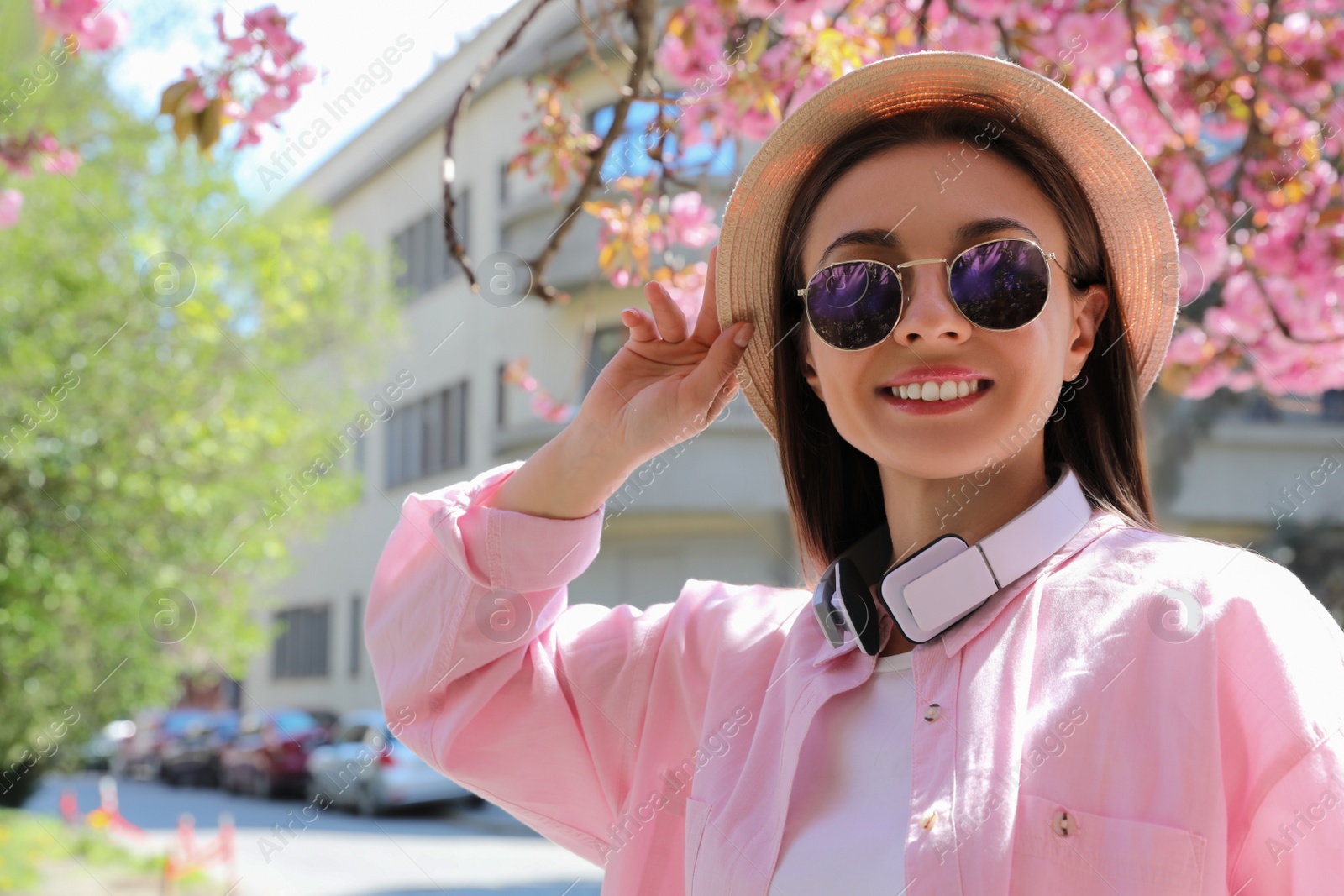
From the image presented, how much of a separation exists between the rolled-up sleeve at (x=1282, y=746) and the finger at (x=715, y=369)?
0.73 metres

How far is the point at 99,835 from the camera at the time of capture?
34.8 ft

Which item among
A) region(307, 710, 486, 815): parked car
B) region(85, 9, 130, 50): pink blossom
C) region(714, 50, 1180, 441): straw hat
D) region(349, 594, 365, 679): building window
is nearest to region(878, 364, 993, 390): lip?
region(714, 50, 1180, 441): straw hat

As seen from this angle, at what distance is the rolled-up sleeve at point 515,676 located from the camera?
1.56 meters

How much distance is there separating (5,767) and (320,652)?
12124 mm

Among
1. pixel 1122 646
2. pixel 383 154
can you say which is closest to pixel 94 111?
pixel 383 154

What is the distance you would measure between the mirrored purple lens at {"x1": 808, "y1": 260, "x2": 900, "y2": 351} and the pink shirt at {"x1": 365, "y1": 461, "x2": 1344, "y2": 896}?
0.33 m

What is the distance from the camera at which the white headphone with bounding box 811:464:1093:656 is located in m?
1.28

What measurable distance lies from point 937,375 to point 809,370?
1.10 feet

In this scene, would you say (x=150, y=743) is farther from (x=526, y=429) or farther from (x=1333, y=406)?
(x=1333, y=406)

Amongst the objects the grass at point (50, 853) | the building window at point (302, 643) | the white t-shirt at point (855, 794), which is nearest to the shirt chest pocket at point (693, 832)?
the white t-shirt at point (855, 794)

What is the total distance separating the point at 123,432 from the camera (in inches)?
414

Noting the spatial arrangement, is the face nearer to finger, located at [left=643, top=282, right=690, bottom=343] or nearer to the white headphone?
the white headphone

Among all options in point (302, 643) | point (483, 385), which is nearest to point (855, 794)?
point (483, 385)

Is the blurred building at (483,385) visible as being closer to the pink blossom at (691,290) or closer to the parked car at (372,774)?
the parked car at (372,774)
